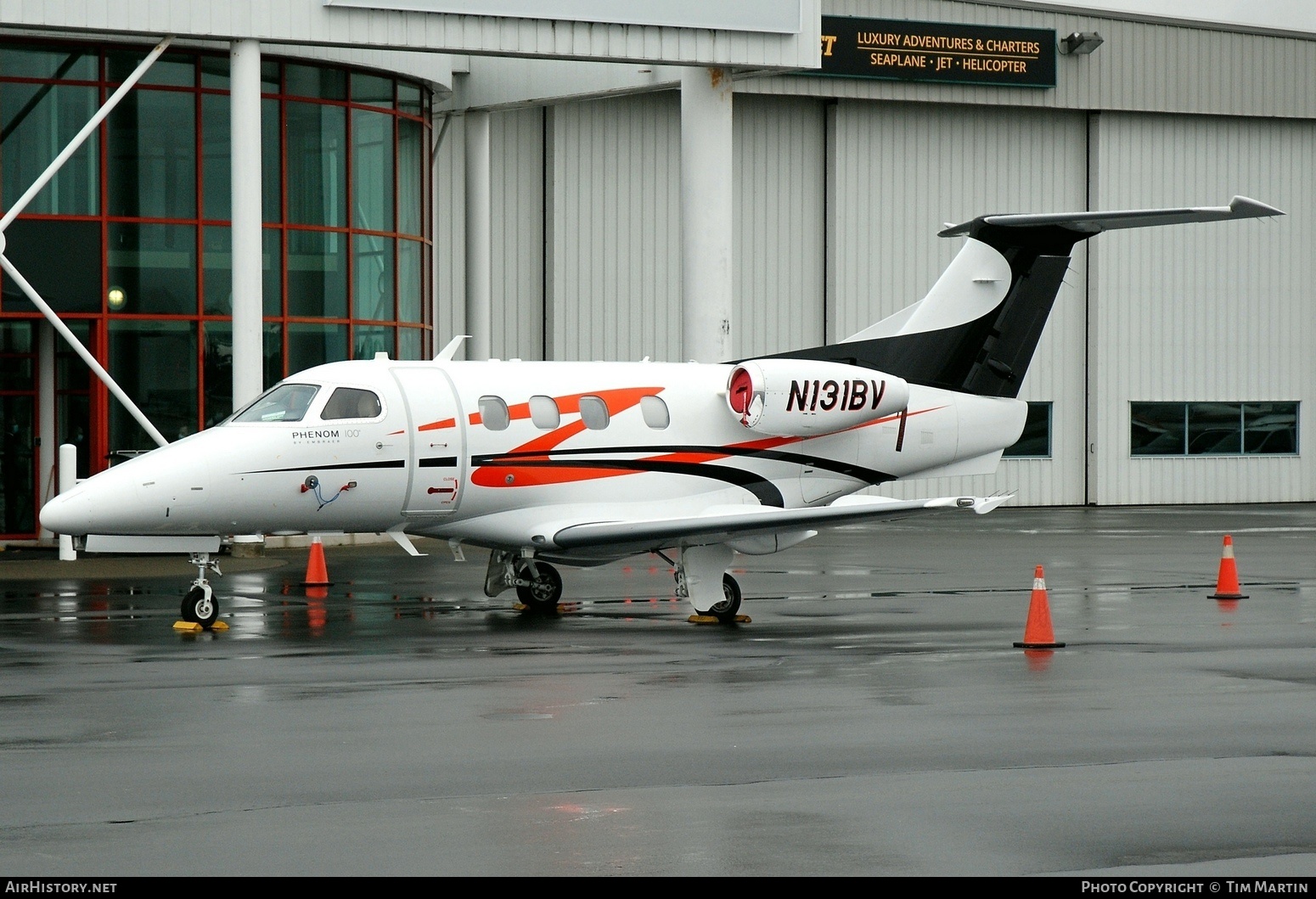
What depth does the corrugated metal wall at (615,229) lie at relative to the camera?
3606cm

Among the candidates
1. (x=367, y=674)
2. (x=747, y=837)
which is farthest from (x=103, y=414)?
(x=747, y=837)

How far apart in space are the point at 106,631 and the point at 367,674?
3882mm

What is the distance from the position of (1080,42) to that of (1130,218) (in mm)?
23140

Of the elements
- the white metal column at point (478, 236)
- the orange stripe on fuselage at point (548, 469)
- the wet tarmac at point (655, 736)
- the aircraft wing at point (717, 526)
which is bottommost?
the wet tarmac at point (655, 736)

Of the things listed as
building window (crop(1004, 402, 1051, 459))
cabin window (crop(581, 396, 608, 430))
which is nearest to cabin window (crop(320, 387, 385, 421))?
cabin window (crop(581, 396, 608, 430))

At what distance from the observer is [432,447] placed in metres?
16.6

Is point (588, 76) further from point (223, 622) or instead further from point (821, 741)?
point (821, 741)

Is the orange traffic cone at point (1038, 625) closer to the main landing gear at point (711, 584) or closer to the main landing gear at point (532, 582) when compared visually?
the main landing gear at point (711, 584)

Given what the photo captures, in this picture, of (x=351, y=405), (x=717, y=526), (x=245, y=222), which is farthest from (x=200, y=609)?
(x=245, y=222)

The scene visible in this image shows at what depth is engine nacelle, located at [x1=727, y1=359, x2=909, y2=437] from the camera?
17.6m

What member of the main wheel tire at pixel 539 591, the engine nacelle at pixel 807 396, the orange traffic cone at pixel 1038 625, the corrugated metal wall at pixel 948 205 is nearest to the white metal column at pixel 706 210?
the engine nacelle at pixel 807 396

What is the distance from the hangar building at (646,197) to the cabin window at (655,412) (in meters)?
9.10

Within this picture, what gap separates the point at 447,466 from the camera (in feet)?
54.7

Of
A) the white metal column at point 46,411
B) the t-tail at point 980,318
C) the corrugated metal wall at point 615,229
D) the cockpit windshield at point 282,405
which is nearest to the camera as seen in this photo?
the cockpit windshield at point 282,405
